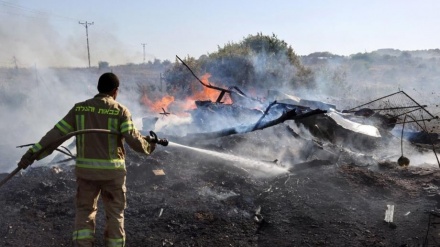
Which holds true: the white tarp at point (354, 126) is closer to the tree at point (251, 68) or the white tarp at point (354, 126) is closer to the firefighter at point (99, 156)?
the firefighter at point (99, 156)

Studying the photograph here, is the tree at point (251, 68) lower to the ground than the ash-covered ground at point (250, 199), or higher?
higher

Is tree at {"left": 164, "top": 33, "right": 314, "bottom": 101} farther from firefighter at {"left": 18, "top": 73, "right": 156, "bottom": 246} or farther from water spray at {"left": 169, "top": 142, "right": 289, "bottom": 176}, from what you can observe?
firefighter at {"left": 18, "top": 73, "right": 156, "bottom": 246}

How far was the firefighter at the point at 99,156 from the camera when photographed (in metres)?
3.66

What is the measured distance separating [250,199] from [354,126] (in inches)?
172

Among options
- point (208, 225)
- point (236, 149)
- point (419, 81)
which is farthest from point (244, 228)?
point (419, 81)

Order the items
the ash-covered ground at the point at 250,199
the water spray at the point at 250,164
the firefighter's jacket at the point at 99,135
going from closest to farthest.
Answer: the firefighter's jacket at the point at 99,135 → the ash-covered ground at the point at 250,199 → the water spray at the point at 250,164

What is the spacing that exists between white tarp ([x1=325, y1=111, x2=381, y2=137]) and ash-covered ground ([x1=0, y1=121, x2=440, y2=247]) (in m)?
0.62

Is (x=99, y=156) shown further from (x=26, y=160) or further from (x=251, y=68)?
(x=251, y=68)

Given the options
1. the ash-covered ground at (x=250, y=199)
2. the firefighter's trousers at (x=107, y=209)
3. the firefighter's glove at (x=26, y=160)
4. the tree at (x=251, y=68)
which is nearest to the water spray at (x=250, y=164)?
the ash-covered ground at (x=250, y=199)

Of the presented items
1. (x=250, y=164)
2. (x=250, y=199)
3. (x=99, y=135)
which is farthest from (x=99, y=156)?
(x=250, y=164)

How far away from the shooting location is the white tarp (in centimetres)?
901

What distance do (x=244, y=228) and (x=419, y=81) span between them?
38157 millimetres

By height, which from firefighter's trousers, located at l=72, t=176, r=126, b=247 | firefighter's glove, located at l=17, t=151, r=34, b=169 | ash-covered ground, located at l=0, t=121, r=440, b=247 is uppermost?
firefighter's glove, located at l=17, t=151, r=34, b=169

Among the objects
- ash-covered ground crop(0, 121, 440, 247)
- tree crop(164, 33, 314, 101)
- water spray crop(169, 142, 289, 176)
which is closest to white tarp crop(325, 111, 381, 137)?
ash-covered ground crop(0, 121, 440, 247)
